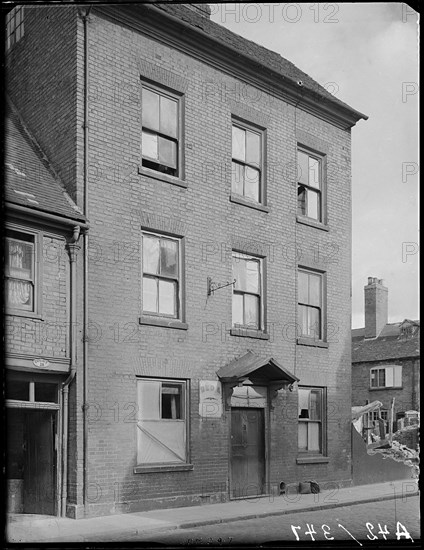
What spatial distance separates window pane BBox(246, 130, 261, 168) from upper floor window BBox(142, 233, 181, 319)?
205 centimetres

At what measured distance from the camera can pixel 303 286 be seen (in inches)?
516

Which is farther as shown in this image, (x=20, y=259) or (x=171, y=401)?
(x=171, y=401)

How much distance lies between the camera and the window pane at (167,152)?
41.1ft

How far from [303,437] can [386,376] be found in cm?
186

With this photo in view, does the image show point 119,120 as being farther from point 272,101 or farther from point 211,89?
point 272,101

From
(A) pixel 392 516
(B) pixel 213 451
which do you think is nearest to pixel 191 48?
(B) pixel 213 451

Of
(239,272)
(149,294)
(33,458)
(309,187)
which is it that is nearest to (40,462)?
(33,458)

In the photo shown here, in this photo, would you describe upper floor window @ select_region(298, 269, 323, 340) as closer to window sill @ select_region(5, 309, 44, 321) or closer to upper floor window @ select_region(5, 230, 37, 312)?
window sill @ select_region(5, 309, 44, 321)

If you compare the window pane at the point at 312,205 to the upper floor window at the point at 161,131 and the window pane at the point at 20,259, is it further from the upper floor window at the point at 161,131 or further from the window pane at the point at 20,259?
the window pane at the point at 20,259

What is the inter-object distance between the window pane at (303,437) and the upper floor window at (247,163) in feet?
13.5

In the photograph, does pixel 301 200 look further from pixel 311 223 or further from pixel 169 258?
pixel 169 258

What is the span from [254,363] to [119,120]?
15.2 feet

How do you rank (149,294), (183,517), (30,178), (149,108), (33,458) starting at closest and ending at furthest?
(33,458) → (183,517) → (30,178) → (149,294) → (149,108)

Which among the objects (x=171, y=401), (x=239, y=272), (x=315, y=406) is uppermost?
(x=239, y=272)
